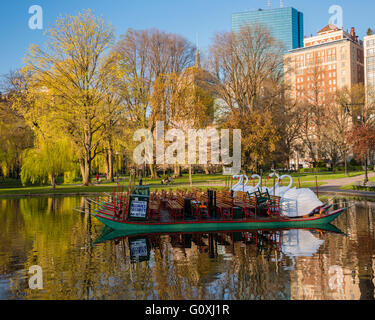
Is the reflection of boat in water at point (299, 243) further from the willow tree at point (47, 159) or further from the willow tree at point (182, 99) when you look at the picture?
the willow tree at point (182, 99)

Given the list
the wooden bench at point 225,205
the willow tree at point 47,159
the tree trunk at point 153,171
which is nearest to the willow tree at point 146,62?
the tree trunk at point 153,171

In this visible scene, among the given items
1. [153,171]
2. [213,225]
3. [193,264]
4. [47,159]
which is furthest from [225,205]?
[153,171]

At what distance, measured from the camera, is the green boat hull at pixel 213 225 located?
16953mm

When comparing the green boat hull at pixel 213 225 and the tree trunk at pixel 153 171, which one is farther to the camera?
the tree trunk at pixel 153 171

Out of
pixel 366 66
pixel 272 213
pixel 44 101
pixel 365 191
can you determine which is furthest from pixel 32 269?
pixel 366 66

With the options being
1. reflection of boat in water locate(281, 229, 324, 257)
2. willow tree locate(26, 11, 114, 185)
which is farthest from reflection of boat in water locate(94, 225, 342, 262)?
willow tree locate(26, 11, 114, 185)

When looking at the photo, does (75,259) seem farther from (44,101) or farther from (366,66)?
(366,66)

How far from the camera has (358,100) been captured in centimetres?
7031

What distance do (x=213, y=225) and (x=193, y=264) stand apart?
6.09 metres

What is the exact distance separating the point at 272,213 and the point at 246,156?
31.6 meters

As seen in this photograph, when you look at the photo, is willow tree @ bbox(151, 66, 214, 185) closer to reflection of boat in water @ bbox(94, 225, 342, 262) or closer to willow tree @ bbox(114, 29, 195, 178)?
willow tree @ bbox(114, 29, 195, 178)

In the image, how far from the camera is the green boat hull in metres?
17.0

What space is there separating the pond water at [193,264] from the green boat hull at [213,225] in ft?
2.13

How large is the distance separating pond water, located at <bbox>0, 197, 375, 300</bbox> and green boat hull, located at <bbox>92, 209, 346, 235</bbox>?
2.13 feet
